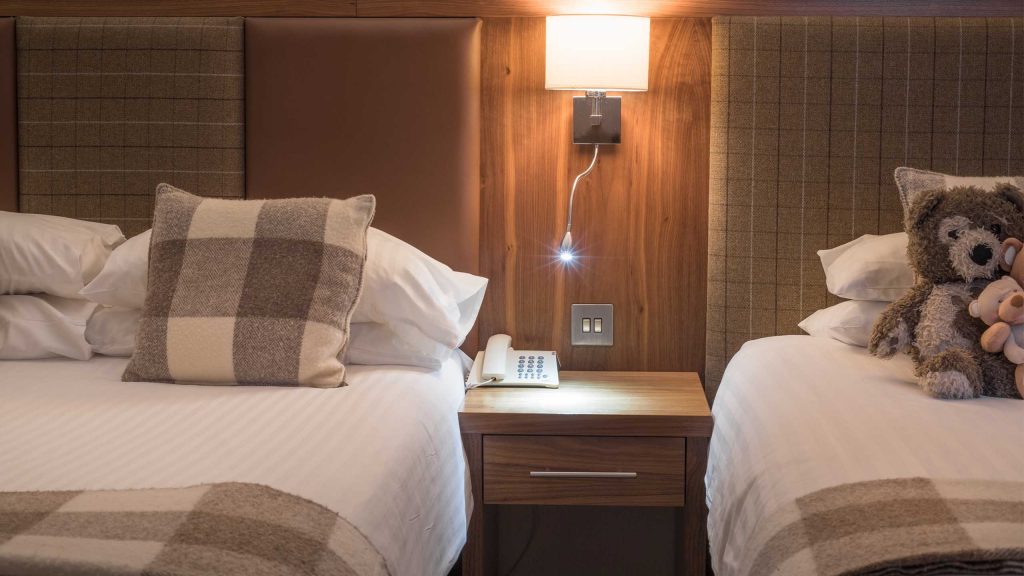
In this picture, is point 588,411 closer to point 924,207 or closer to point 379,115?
point 924,207

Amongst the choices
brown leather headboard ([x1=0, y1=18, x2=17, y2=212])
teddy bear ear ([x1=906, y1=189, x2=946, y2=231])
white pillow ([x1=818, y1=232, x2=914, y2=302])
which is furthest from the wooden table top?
brown leather headboard ([x1=0, y1=18, x2=17, y2=212])

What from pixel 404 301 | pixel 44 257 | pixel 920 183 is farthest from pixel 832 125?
pixel 44 257

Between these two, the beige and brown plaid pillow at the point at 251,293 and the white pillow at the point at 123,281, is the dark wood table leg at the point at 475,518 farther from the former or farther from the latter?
the white pillow at the point at 123,281

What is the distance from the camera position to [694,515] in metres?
1.90

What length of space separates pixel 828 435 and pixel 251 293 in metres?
0.98

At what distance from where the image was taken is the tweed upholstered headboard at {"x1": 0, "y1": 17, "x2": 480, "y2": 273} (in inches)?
83.9

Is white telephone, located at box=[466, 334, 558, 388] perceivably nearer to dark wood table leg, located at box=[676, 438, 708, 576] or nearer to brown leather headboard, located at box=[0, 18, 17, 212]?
dark wood table leg, located at box=[676, 438, 708, 576]

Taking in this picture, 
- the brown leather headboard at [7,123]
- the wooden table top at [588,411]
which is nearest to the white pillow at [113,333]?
the brown leather headboard at [7,123]

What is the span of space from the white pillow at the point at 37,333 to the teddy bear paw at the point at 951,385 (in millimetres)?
1542

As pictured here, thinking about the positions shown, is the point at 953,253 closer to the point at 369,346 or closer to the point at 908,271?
the point at 908,271

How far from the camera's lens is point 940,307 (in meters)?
1.61

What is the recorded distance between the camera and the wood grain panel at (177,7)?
85.0 inches

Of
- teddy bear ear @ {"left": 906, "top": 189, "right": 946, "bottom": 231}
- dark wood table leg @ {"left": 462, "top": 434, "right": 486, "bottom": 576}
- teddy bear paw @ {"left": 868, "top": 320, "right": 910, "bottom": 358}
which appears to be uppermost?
teddy bear ear @ {"left": 906, "top": 189, "right": 946, "bottom": 231}

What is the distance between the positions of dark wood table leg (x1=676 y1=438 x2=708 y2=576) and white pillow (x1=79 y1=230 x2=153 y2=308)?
1097 mm
